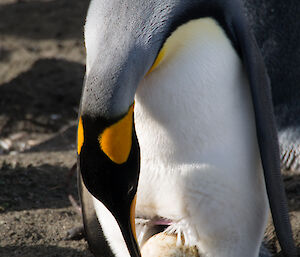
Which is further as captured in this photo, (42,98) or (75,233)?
(42,98)

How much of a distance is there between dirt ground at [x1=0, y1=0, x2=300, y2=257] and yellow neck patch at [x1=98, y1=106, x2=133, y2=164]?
0.98m

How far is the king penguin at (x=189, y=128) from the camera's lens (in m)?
1.98

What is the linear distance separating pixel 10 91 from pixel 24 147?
0.74 m

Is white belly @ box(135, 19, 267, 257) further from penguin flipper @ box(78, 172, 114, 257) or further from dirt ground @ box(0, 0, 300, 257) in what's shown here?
dirt ground @ box(0, 0, 300, 257)

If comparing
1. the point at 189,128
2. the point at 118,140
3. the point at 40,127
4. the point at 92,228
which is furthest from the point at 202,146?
the point at 40,127

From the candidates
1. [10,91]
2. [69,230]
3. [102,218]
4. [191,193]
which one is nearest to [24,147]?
[10,91]

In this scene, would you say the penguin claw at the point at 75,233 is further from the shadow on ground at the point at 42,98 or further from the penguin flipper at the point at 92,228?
the shadow on ground at the point at 42,98

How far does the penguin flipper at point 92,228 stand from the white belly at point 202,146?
10.6 inches

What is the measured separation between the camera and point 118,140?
6.11 ft

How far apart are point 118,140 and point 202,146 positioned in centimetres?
50

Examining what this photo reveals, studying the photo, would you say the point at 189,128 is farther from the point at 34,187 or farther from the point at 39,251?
the point at 34,187

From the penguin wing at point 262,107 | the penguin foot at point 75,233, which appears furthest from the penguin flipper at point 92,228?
the penguin wing at point 262,107

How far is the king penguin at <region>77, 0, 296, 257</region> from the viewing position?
6.50 ft

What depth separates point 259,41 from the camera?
3922 millimetres
